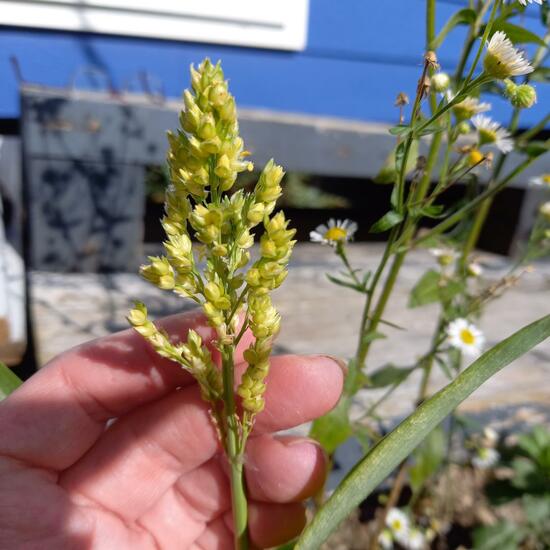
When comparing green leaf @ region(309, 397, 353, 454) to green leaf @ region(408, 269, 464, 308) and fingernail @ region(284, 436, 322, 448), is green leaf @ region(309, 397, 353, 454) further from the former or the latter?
green leaf @ region(408, 269, 464, 308)

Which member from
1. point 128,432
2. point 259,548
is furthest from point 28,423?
point 259,548

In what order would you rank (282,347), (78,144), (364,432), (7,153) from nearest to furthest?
(364,432), (282,347), (78,144), (7,153)

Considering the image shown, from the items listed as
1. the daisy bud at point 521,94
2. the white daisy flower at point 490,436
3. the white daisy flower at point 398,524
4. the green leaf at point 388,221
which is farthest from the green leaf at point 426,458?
the daisy bud at point 521,94

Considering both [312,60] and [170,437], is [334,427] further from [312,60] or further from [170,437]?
[312,60]

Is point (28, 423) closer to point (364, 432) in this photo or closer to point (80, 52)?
point (364, 432)

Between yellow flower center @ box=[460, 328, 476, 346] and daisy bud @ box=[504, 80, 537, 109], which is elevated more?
daisy bud @ box=[504, 80, 537, 109]

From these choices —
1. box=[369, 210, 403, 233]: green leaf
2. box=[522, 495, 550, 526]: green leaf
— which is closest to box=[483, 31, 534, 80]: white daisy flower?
box=[369, 210, 403, 233]: green leaf

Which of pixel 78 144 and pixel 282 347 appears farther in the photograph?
pixel 78 144

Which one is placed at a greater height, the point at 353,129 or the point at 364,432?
the point at 353,129

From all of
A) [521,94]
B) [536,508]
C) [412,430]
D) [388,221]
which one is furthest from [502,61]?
[536,508]
